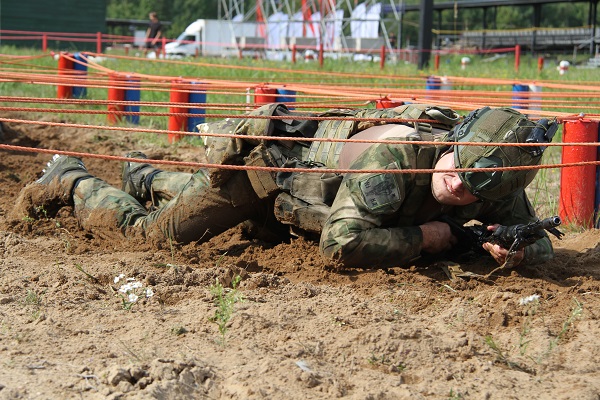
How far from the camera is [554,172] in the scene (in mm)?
7652

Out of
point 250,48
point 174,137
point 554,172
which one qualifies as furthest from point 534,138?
point 250,48

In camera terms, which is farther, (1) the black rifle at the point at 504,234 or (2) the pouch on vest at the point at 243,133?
(2) the pouch on vest at the point at 243,133

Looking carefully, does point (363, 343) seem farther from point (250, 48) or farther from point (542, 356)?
point (250, 48)

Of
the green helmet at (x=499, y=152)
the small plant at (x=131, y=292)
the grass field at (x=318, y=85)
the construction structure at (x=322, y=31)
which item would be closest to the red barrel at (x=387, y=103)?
the grass field at (x=318, y=85)

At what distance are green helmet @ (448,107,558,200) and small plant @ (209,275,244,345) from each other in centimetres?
117

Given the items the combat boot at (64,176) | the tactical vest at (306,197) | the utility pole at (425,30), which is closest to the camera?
the tactical vest at (306,197)

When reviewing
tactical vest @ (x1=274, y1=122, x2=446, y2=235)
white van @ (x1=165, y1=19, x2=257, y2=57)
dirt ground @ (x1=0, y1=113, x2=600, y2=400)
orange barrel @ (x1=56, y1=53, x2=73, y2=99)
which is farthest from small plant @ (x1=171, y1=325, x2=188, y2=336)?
white van @ (x1=165, y1=19, x2=257, y2=57)

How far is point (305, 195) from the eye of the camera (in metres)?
4.54

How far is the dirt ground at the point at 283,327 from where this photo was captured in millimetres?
2963

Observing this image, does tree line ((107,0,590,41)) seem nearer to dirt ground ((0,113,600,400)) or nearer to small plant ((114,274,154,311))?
dirt ground ((0,113,600,400))

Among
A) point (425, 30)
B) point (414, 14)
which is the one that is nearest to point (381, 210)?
point (425, 30)

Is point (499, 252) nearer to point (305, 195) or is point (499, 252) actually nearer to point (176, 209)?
point (305, 195)

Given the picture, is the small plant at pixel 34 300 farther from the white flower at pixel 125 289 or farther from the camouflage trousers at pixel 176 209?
the camouflage trousers at pixel 176 209

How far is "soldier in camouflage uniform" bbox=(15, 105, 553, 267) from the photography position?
13.4 ft
